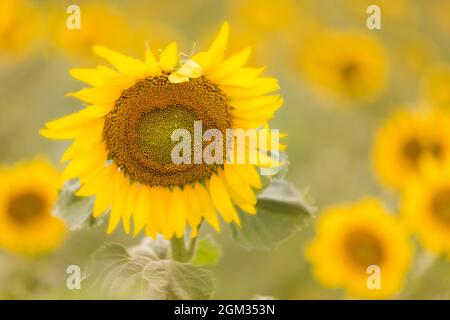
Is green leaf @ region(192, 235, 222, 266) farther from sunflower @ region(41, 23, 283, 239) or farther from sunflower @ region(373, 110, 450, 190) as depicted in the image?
sunflower @ region(373, 110, 450, 190)

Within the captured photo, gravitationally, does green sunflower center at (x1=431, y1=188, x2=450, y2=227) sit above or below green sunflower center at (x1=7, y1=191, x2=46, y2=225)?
below

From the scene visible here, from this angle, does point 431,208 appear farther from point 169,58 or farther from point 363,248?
point 169,58

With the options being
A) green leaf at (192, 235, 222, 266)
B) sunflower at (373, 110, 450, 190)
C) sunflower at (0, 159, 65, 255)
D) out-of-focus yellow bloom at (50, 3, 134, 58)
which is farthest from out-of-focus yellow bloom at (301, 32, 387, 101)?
green leaf at (192, 235, 222, 266)

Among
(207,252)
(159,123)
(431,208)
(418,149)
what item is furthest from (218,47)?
(418,149)

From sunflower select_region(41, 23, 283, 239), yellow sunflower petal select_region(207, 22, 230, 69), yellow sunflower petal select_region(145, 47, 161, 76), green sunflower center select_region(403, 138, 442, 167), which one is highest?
green sunflower center select_region(403, 138, 442, 167)
